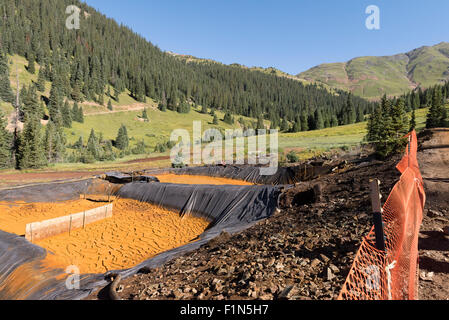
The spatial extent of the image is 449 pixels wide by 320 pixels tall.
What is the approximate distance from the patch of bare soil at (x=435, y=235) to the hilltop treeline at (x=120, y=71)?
78341mm

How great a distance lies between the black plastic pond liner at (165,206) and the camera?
5652mm

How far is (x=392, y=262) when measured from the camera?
12.5ft

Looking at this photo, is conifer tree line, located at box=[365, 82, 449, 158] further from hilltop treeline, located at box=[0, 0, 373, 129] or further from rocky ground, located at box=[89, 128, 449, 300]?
hilltop treeline, located at box=[0, 0, 373, 129]

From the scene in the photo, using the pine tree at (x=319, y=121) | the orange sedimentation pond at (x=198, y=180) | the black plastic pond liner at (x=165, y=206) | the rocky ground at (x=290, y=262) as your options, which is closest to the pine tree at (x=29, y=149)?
the black plastic pond liner at (x=165, y=206)

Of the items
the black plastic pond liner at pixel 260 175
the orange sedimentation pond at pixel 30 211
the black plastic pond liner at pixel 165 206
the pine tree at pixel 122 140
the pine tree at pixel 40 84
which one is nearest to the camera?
the black plastic pond liner at pixel 165 206

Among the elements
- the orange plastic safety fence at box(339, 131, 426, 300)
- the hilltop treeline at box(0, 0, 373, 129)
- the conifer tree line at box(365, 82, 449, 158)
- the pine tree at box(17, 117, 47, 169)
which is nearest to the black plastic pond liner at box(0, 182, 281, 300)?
the orange plastic safety fence at box(339, 131, 426, 300)

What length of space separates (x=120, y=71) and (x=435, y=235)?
5033 inches

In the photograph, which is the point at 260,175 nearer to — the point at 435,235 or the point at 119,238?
the point at 119,238

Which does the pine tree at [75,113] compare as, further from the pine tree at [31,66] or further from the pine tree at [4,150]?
the pine tree at [4,150]

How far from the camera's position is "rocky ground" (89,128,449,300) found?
12.5 feet

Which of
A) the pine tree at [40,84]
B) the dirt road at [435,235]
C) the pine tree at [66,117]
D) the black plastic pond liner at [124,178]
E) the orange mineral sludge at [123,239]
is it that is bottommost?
the orange mineral sludge at [123,239]
